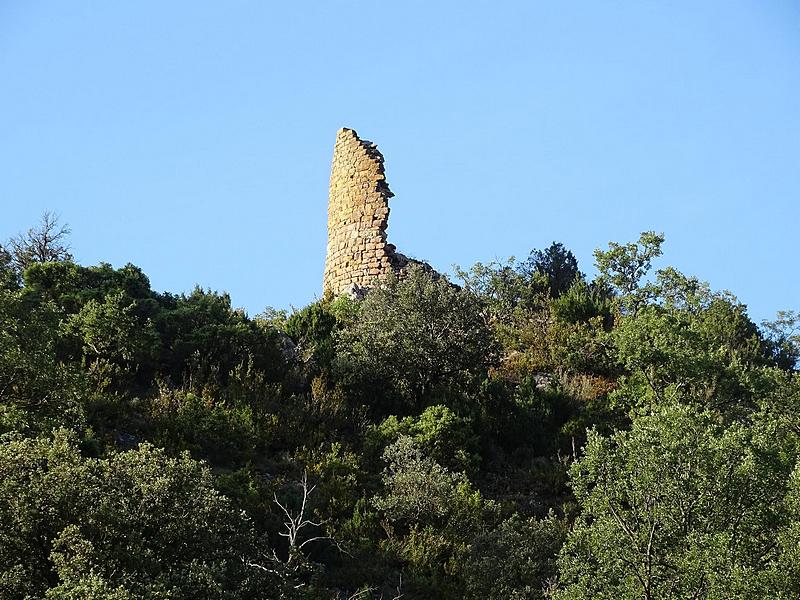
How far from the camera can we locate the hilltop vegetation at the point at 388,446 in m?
Answer: 14.5

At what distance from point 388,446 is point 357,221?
14.4 metres

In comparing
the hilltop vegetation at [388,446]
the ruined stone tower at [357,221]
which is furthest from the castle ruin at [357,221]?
the hilltop vegetation at [388,446]

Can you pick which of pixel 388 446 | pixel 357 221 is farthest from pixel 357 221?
pixel 388 446

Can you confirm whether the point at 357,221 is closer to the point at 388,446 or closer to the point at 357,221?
the point at 357,221

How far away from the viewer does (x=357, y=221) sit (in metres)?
37.4

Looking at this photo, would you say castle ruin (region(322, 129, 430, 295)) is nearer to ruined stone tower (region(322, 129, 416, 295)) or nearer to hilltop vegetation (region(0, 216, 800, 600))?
ruined stone tower (region(322, 129, 416, 295))

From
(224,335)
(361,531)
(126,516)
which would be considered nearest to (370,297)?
(224,335)

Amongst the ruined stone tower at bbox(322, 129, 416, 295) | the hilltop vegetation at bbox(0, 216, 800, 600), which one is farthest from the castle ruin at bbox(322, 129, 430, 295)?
the hilltop vegetation at bbox(0, 216, 800, 600)

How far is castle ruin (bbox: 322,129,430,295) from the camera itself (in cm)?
3662

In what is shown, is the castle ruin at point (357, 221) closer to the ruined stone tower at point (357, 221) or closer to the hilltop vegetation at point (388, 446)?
the ruined stone tower at point (357, 221)

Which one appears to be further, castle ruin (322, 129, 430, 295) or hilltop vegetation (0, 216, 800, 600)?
castle ruin (322, 129, 430, 295)

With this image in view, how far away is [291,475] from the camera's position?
23578mm

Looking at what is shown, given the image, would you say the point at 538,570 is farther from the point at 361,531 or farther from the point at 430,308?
the point at 430,308

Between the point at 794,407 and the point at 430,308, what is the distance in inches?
382
